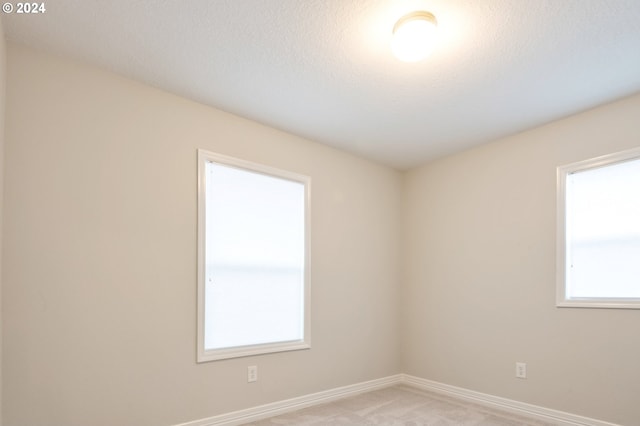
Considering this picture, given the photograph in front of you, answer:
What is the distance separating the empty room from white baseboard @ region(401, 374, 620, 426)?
0.06 feet

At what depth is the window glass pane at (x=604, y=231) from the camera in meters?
2.92

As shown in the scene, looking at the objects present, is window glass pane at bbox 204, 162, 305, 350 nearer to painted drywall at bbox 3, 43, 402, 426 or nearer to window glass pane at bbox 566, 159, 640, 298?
painted drywall at bbox 3, 43, 402, 426

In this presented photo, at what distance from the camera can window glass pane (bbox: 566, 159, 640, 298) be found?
115 inches

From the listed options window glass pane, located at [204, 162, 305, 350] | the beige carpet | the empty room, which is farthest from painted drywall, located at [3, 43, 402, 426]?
the beige carpet

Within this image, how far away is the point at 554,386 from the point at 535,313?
0.54 m

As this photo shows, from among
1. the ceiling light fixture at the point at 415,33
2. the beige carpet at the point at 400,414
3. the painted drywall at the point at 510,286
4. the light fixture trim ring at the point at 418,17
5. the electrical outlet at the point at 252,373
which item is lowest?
the beige carpet at the point at 400,414

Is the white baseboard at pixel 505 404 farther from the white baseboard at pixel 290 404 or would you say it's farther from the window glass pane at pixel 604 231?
the window glass pane at pixel 604 231

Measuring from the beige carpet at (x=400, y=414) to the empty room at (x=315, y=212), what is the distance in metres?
0.03

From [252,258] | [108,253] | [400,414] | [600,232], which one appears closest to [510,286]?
[600,232]

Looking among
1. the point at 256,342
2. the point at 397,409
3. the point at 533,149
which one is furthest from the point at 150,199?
the point at 533,149

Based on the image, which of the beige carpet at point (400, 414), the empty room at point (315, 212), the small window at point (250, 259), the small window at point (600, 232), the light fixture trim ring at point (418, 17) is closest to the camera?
the light fixture trim ring at point (418, 17)

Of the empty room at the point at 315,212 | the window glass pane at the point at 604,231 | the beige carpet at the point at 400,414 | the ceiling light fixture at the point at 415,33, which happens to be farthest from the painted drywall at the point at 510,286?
the ceiling light fixture at the point at 415,33

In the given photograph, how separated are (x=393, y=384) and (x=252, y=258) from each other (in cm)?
208

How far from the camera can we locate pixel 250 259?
3281 millimetres
